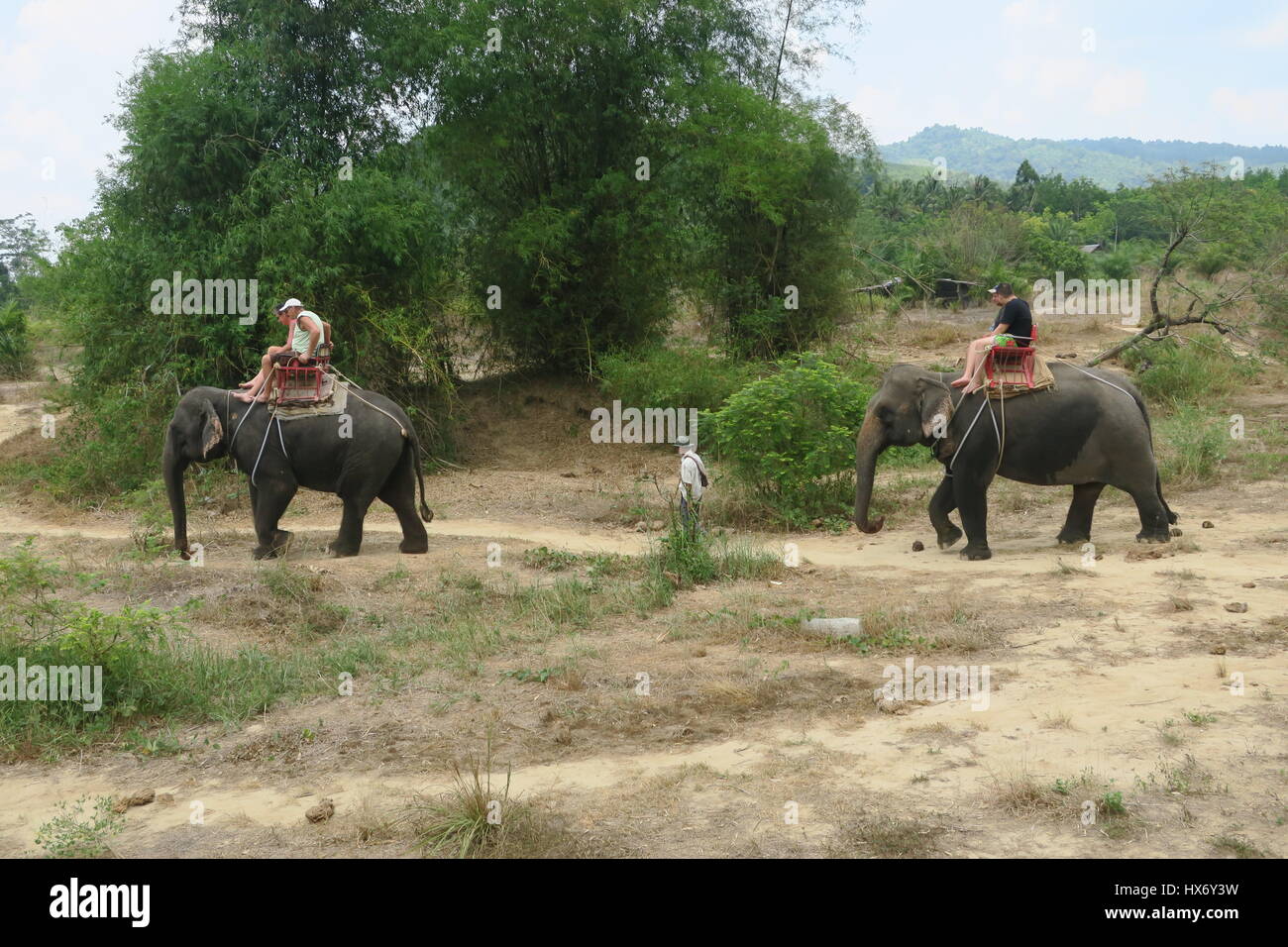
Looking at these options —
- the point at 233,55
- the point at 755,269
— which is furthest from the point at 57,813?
the point at 755,269

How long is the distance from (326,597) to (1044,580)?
577 centimetres

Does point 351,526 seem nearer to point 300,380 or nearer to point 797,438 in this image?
point 300,380

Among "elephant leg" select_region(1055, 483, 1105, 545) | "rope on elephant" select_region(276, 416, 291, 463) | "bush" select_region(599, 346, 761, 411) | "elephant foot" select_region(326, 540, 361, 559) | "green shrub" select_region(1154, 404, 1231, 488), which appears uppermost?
"bush" select_region(599, 346, 761, 411)

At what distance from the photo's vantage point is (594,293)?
19453 mm

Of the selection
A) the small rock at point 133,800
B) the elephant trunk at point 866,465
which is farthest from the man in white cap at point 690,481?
the small rock at point 133,800

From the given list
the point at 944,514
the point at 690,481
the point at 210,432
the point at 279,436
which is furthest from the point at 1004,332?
the point at 210,432

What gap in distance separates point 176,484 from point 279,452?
3.49 feet

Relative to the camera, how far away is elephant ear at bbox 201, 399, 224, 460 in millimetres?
11641

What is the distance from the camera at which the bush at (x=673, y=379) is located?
1764 centimetres

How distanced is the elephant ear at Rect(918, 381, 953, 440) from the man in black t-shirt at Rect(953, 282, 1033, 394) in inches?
8.3

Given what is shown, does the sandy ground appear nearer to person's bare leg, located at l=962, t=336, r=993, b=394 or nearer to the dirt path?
the dirt path

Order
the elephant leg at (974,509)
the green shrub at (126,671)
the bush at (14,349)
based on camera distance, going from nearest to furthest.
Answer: the green shrub at (126,671) < the elephant leg at (974,509) < the bush at (14,349)

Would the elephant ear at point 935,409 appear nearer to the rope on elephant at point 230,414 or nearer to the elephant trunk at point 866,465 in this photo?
the elephant trunk at point 866,465

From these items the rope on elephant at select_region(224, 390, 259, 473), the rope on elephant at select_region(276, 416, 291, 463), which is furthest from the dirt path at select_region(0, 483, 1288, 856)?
the rope on elephant at select_region(224, 390, 259, 473)
